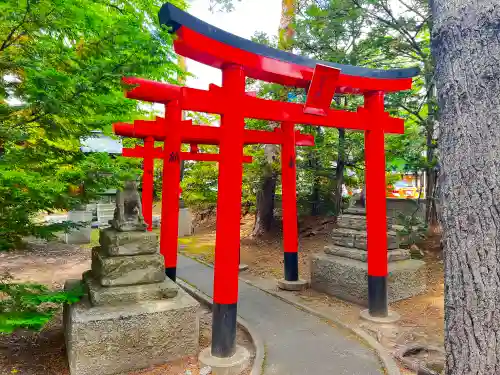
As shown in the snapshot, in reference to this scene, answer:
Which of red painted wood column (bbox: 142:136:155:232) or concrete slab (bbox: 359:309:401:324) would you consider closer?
concrete slab (bbox: 359:309:401:324)

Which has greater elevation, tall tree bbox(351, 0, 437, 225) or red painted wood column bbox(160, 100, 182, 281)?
tall tree bbox(351, 0, 437, 225)

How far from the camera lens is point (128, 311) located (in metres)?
4.05

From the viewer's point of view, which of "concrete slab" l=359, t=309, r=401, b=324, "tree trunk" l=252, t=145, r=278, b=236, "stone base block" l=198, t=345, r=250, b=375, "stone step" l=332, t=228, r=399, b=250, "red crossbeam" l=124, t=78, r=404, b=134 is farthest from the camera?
"tree trunk" l=252, t=145, r=278, b=236

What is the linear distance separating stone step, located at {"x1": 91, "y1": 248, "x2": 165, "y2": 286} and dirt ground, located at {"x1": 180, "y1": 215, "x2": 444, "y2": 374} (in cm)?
312

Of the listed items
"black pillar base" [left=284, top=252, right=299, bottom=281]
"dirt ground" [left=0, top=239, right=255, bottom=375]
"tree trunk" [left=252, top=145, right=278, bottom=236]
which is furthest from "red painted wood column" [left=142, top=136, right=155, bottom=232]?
"black pillar base" [left=284, top=252, right=299, bottom=281]

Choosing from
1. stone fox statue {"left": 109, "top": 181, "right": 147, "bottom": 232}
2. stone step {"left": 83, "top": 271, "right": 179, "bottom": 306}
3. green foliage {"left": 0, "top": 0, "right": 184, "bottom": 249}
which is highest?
green foliage {"left": 0, "top": 0, "right": 184, "bottom": 249}

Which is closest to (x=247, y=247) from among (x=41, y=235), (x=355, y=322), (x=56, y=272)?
(x=56, y=272)

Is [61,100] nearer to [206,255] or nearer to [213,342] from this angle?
[213,342]

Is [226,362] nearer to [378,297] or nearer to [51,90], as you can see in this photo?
[378,297]

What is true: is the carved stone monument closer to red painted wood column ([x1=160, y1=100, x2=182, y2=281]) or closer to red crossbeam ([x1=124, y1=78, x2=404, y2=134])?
red painted wood column ([x1=160, y1=100, x2=182, y2=281])

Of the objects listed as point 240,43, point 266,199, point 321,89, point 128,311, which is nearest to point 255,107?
point 240,43

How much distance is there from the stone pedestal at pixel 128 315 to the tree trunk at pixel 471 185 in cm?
291

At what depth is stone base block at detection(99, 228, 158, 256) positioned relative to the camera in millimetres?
4477

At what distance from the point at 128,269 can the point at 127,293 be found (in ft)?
1.01
